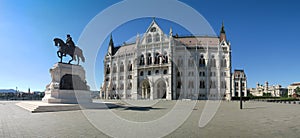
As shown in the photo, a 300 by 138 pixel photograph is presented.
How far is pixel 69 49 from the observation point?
25266 mm

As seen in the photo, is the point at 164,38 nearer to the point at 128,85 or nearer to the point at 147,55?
the point at 147,55

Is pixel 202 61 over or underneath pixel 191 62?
over

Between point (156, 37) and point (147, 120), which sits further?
point (156, 37)

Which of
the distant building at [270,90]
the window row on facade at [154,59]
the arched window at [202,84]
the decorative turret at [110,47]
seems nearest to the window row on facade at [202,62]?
the window row on facade at [154,59]

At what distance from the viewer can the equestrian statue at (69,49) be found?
2447 centimetres

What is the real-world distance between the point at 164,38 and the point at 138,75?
48.4 feet

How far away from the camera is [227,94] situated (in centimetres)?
6194

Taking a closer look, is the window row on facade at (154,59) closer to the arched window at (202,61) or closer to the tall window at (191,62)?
the tall window at (191,62)

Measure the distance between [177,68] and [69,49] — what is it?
42.3m

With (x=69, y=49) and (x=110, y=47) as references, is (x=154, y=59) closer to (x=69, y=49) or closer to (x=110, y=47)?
(x=110, y=47)

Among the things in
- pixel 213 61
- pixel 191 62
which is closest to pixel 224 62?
pixel 213 61

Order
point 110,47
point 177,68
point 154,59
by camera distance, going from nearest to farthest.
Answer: point 177,68
point 154,59
point 110,47

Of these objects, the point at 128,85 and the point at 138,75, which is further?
the point at 128,85

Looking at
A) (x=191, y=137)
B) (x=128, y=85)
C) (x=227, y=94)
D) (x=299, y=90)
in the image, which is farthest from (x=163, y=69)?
(x=299, y=90)
